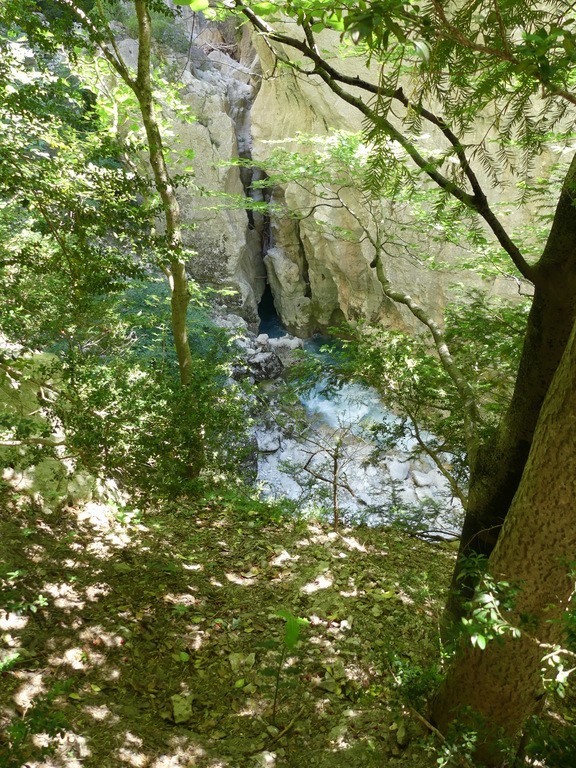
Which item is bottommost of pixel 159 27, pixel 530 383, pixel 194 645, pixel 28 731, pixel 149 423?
pixel 194 645

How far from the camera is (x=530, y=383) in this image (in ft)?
7.84

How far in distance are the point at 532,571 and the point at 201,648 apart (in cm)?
201

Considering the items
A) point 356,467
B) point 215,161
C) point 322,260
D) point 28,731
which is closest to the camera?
point 28,731

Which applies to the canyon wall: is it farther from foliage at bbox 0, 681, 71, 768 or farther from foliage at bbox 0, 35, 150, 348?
foliage at bbox 0, 681, 71, 768

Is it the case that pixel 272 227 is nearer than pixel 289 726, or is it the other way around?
pixel 289 726

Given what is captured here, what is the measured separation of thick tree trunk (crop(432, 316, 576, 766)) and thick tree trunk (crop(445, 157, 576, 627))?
0.96 feet

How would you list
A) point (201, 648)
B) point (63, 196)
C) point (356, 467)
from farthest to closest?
point (356, 467) < point (63, 196) < point (201, 648)

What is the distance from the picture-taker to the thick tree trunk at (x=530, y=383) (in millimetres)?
2271

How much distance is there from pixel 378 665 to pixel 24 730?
2.02 metres

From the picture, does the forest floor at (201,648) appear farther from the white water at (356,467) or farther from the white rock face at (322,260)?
the white rock face at (322,260)

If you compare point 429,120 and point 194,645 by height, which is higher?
point 429,120

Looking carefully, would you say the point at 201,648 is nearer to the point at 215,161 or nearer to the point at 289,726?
the point at 289,726

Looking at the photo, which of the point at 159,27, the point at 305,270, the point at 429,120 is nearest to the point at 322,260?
the point at 305,270

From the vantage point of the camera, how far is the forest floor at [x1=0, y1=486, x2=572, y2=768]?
2.13m
